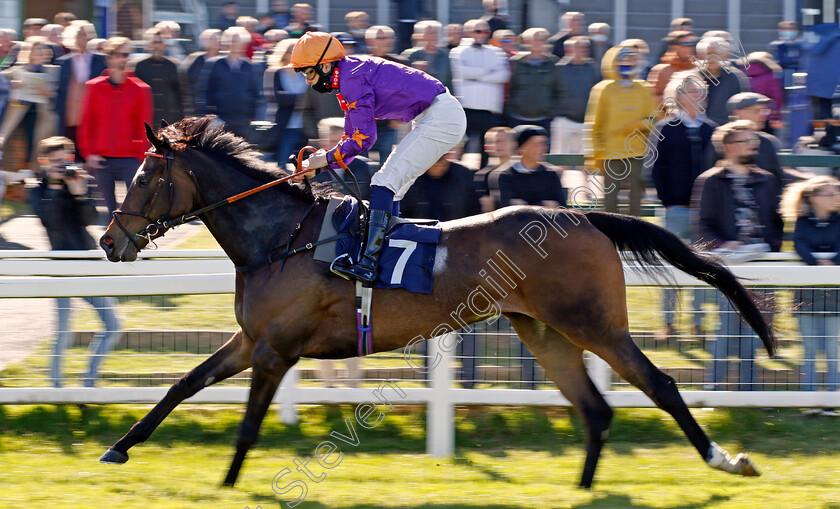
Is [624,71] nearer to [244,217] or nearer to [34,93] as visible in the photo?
[244,217]

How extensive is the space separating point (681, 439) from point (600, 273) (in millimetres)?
1404

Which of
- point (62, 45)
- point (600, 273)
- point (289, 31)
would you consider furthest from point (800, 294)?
point (62, 45)

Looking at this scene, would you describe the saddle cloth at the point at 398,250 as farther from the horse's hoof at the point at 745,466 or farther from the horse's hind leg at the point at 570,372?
the horse's hoof at the point at 745,466

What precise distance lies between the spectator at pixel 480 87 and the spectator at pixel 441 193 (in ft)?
5.92

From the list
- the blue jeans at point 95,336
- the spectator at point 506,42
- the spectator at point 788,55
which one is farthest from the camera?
the spectator at point 788,55

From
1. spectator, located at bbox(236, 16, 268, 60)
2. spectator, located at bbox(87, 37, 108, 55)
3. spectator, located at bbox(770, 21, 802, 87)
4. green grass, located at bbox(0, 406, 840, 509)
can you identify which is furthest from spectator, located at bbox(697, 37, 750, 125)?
spectator, located at bbox(87, 37, 108, 55)

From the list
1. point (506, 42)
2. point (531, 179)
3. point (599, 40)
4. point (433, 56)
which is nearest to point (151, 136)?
point (531, 179)

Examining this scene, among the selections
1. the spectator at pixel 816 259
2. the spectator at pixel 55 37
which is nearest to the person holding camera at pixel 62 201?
the spectator at pixel 55 37

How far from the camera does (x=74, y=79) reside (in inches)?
341

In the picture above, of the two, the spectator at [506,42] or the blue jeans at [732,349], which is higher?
the spectator at [506,42]

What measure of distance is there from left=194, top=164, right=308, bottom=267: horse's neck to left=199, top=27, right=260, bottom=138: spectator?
129 inches

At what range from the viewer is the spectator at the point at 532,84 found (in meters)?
8.58

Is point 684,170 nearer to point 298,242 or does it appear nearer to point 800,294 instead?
point 800,294

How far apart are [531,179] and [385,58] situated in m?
2.27
